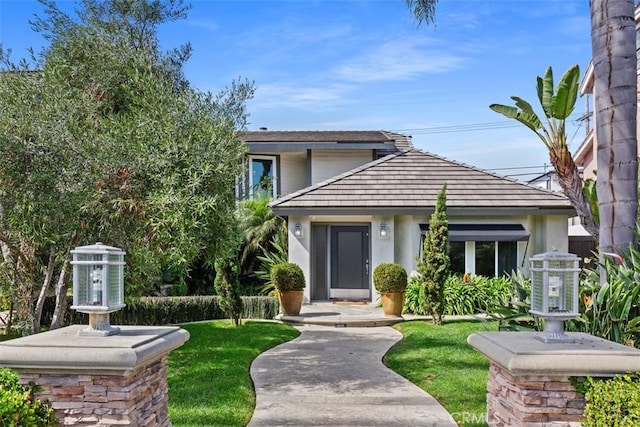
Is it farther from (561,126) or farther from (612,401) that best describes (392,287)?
(612,401)

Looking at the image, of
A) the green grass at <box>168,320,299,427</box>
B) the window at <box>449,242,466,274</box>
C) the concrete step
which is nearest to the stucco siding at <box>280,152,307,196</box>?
the concrete step

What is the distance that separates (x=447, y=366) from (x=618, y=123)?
4609mm

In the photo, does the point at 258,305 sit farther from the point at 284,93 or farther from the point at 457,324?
the point at 284,93

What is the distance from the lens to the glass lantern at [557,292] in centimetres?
454

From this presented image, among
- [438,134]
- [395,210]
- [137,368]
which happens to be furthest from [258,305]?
[438,134]

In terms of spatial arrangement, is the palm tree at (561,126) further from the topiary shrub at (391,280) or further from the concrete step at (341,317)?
the concrete step at (341,317)

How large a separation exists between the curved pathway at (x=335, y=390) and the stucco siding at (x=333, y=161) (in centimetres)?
967

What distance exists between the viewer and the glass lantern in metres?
4.54

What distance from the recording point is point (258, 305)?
46.8 ft

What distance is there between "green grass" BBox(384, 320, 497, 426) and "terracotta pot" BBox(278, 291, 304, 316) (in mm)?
2937

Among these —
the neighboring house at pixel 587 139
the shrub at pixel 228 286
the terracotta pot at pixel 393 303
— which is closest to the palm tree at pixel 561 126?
the terracotta pot at pixel 393 303

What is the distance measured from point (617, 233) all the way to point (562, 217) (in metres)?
10.7

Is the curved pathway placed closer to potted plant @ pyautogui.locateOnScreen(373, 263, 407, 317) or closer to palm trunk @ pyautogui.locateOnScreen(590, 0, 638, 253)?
potted plant @ pyautogui.locateOnScreen(373, 263, 407, 317)

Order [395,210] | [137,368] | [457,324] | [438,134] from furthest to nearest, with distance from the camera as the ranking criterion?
[438,134] → [395,210] → [457,324] → [137,368]
